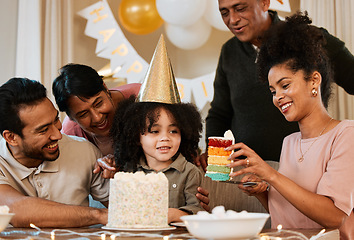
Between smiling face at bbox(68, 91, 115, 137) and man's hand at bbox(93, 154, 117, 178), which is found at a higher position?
smiling face at bbox(68, 91, 115, 137)

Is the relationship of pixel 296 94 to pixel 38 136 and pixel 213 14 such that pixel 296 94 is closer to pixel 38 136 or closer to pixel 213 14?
pixel 38 136

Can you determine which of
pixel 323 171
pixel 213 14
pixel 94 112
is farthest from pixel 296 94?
pixel 213 14

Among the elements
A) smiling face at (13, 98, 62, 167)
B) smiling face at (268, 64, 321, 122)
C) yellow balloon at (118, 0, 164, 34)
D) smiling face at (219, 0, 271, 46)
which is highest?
yellow balloon at (118, 0, 164, 34)

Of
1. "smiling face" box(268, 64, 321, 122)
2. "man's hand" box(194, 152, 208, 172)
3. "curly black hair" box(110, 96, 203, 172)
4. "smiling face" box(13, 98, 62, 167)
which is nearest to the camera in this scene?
"smiling face" box(268, 64, 321, 122)

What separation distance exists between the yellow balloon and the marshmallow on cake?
2.55 m

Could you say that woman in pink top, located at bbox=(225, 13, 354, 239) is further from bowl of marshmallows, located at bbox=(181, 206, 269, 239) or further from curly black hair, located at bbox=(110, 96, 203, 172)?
bowl of marshmallows, located at bbox=(181, 206, 269, 239)

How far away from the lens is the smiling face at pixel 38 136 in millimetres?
2156

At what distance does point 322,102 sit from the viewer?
1.99m

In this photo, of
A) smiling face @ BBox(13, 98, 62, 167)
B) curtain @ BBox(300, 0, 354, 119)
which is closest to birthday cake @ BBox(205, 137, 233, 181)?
smiling face @ BBox(13, 98, 62, 167)

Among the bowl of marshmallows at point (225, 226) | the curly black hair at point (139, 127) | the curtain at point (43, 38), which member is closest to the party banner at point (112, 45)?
the curtain at point (43, 38)

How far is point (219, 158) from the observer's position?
194 cm

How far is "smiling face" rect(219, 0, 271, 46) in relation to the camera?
2678mm

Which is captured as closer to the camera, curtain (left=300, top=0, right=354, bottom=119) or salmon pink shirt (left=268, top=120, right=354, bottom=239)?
salmon pink shirt (left=268, top=120, right=354, bottom=239)

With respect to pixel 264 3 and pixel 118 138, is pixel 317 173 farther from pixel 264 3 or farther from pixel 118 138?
pixel 264 3
